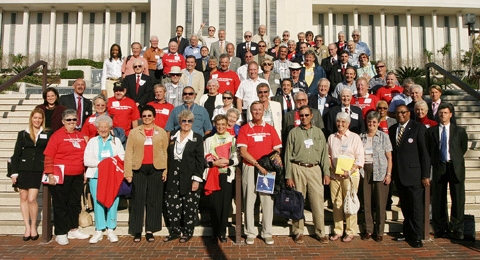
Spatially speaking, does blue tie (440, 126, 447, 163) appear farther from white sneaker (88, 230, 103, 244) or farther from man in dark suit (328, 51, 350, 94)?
white sneaker (88, 230, 103, 244)

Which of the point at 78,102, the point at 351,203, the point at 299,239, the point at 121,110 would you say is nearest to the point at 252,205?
the point at 299,239

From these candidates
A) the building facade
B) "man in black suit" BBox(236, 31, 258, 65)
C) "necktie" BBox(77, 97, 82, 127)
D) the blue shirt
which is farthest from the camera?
the building facade

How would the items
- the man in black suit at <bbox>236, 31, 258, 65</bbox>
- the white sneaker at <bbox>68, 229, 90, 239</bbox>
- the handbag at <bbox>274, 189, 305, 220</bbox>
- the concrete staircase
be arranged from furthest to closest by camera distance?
the man in black suit at <bbox>236, 31, 258, 65</bbox> → the concrete staircase → the white sneaker at <bbox>68, 229, 90, 239</bbox> → the handbag at <bbox>274, 189, 305, 220</bbox>

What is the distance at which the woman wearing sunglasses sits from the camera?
6348 mm

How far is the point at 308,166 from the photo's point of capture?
6301 mm

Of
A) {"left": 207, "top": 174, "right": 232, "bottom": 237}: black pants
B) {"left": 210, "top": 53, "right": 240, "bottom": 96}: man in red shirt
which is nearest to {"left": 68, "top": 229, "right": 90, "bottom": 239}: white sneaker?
{"left": 207, "top": 174, "right": 232, "bottom": 237}: black pants

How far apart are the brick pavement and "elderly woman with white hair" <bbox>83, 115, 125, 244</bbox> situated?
223mm

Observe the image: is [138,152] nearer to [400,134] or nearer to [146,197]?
[146,197]

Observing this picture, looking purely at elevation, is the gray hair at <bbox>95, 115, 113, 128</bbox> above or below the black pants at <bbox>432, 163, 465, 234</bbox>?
above

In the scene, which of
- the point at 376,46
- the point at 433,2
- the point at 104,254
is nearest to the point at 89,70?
the point at 104,254

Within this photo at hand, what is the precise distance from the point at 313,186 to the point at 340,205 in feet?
1.88

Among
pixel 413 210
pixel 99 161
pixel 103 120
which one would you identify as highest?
pixel 103 120

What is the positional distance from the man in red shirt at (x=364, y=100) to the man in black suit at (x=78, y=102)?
535 cm

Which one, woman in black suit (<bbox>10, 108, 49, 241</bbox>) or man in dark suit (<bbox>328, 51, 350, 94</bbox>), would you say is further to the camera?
man in dark suit (<bbox>328, 51, 350, 94</bbox>)
